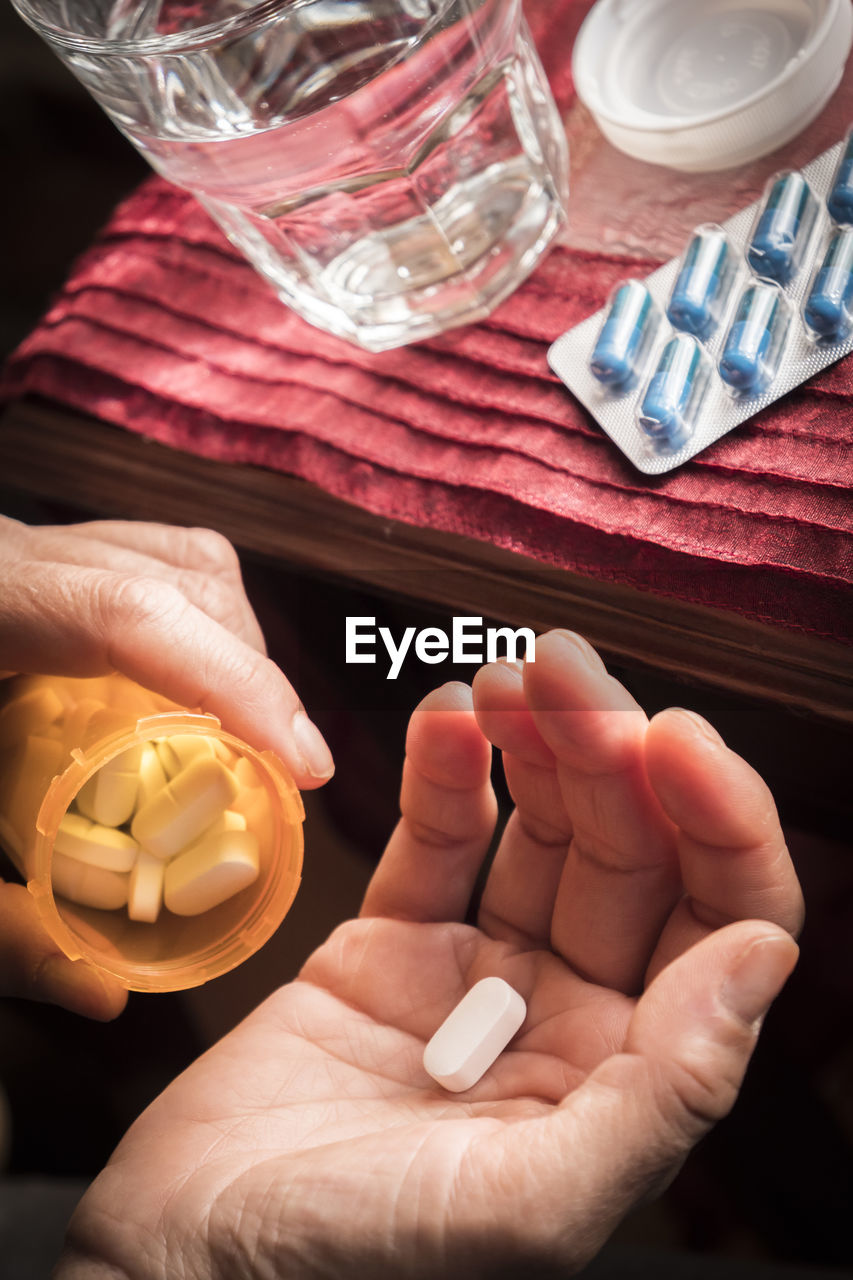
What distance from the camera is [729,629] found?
0.38 meters

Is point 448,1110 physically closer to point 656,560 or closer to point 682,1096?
point 682,1096

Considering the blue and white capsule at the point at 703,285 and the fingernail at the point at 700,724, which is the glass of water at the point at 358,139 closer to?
the blue and white capsule at the point at 703,285

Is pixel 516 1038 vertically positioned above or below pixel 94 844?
below

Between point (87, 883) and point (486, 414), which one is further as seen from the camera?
point (486, 414)

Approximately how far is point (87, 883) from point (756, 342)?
0.30 meters

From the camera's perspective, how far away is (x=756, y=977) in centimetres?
30

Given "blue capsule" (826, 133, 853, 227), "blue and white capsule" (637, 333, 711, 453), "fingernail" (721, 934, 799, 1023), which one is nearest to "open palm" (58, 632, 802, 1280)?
"fingernail" (721, 934, 799, 1023)

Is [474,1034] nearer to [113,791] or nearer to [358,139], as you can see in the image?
[113,791]

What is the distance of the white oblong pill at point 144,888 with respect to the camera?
0.36 m

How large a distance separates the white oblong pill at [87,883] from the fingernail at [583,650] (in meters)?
0.16

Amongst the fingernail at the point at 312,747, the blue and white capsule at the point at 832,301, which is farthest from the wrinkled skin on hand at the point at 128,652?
the blue and white capsule at the point at 832,301

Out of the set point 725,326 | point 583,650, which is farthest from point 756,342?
point 583,650

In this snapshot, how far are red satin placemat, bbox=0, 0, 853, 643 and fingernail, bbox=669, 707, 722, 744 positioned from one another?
0.19 ft

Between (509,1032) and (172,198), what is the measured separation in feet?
1.55
